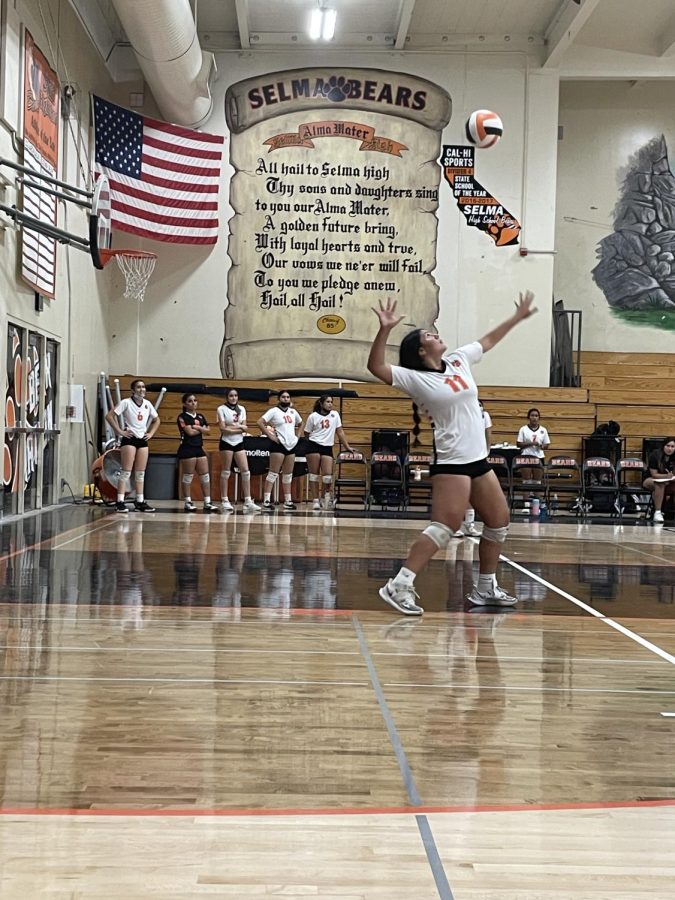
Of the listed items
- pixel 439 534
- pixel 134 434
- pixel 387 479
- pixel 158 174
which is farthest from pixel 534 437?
pixel 439 534

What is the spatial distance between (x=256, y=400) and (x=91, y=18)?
7.47 metres

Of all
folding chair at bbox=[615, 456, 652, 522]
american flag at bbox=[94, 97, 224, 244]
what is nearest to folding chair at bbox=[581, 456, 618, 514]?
folding chair at bbox=[615, 456, 652, 522]

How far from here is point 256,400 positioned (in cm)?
1980

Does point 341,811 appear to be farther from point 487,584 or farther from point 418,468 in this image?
point 418,468

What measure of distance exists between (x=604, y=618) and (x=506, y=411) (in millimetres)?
13516

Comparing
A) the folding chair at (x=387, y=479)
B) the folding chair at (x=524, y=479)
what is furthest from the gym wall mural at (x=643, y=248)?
the folding chair at (x=387, y=479)

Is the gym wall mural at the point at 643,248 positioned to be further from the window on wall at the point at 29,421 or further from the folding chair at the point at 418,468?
the window on wall at the point at 29,421

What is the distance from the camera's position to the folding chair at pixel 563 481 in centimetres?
1761

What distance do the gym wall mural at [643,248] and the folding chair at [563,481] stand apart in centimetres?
509

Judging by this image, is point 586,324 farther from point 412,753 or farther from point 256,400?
point 412,753

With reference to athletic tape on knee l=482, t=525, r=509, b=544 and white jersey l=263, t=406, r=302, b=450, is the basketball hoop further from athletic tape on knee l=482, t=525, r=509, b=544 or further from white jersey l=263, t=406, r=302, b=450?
athletic tape on knee l=482, t=525, r=509, b=544

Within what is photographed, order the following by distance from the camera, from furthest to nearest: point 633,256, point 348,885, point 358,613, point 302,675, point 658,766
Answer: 1. point 633,256
2. point 358,613
3. point 302,675
4. point 658,766
5. point 348,885

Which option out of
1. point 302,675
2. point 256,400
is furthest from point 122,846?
point 256,400

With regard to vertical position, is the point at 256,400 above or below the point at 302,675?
above
